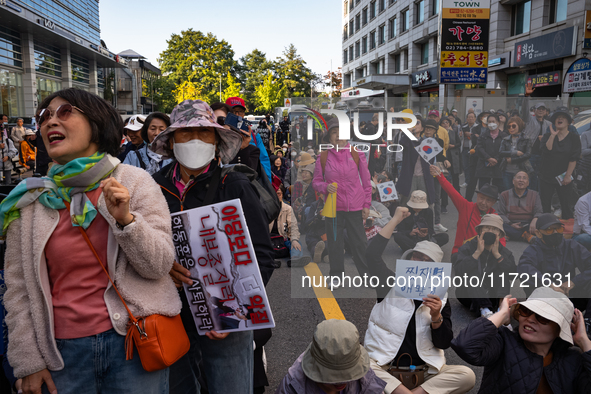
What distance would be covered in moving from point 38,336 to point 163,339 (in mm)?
425

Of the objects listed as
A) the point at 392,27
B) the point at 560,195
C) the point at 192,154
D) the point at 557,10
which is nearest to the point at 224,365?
the point at 192,154

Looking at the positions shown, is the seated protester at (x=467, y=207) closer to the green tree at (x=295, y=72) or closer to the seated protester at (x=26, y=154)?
the seated protester at (x=26, y=154)

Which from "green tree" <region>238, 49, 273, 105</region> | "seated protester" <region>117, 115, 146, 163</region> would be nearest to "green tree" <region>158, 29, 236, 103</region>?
"green tree" <region>238, 49, 273, 105</region>

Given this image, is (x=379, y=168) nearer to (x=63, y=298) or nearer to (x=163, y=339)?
(x=163, y=339)

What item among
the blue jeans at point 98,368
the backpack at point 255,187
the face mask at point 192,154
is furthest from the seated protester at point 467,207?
the blue jeans at point 98,368

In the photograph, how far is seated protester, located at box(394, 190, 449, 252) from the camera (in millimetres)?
2893

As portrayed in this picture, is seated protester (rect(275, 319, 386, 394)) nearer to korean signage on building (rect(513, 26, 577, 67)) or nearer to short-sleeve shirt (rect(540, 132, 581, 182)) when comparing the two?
short-sleeve shirt (rect(540, 132, 581, 182))

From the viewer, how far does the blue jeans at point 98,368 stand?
5.43ft

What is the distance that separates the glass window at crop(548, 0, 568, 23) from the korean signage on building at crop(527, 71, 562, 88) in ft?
6.76

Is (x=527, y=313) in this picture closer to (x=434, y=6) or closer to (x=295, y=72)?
(x=434, y=6)

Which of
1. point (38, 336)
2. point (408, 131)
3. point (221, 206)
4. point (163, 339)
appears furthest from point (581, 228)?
point (38, 336)

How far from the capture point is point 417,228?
290cm

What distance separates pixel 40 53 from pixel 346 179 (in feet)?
122

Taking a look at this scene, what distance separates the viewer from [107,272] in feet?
5.49
